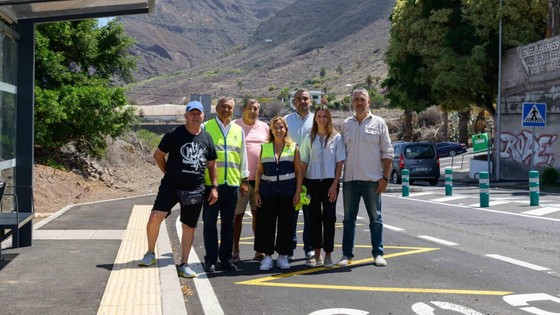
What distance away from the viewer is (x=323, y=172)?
30.7 feet

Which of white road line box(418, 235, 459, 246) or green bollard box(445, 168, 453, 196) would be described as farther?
green bollard box(445, 168, 453, 196)

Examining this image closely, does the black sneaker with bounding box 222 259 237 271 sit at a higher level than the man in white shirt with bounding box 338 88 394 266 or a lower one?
lower

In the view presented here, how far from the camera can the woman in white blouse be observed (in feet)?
30.7

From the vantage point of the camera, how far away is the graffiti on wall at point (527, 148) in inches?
1267

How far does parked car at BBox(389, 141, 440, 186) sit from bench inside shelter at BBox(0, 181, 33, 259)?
2283cm

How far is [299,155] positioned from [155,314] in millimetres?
3108

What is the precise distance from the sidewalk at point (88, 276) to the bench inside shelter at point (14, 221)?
0.18 meters

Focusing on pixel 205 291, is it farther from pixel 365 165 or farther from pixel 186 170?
pixel 365 165

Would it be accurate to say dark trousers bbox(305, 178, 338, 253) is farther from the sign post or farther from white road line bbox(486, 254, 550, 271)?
the sign post

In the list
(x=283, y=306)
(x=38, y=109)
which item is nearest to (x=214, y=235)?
(x=283, y=306)

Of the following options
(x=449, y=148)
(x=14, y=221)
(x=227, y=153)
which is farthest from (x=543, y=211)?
(x=449, y=148)

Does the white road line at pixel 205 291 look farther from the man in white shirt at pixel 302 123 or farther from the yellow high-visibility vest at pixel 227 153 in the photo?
the man in white shirt at pixel 302 123

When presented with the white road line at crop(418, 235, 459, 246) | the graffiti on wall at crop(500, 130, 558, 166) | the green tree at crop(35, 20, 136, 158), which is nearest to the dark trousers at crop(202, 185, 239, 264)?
the white road line at crop(418, 235, 459, 246)

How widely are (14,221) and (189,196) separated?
2198 mm
